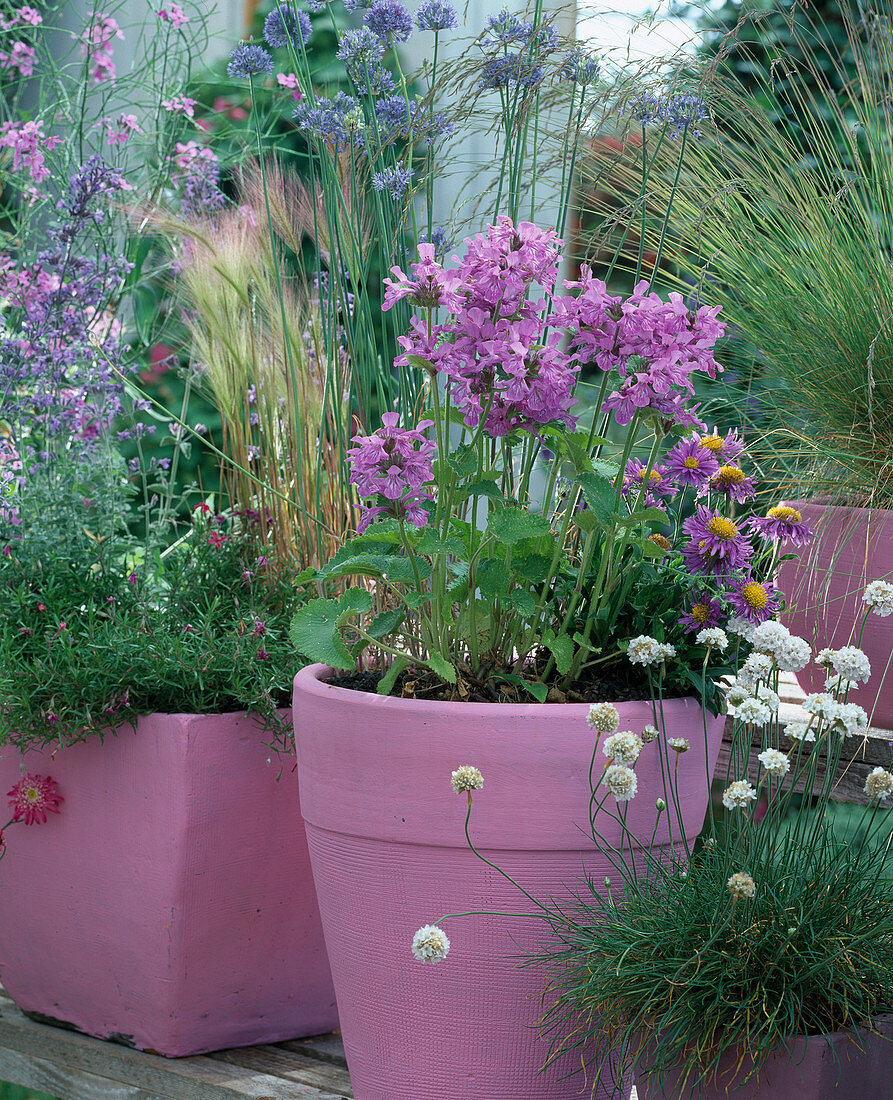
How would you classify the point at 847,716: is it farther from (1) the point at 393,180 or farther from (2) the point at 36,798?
(2) the point at 36,798

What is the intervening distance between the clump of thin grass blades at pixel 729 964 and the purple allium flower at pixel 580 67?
0.86 m

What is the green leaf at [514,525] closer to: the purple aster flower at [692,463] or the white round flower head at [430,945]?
the purple aster flower at [692,463]

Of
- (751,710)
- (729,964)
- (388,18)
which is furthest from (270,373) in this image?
(729,964)

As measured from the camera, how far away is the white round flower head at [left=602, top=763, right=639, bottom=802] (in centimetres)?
100

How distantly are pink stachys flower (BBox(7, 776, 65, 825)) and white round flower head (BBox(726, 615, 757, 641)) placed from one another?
89 cm

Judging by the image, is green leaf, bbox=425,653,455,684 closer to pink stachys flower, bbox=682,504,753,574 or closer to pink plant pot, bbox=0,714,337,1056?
pink stachys flower, bbox=682,504,753,574

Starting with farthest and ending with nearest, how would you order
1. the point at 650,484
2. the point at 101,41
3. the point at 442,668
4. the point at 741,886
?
the point at 101,41 < the point at 650,484 < the point at 442,668 < the point at 741,886

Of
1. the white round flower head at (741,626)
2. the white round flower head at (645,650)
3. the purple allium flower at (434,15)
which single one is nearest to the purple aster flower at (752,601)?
the white round flower head at (741,626)

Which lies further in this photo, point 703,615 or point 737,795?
point 703,615

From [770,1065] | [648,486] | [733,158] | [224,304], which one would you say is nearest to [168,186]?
[224,304]

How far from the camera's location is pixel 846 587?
1478mm

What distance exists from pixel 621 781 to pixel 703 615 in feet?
0.86

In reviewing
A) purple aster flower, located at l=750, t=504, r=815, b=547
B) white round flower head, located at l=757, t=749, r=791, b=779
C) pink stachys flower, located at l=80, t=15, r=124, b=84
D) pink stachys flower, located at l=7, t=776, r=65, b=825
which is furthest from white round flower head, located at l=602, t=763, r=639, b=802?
Result: pink stachys flower, located at l=80, t=15, r=124, b=84

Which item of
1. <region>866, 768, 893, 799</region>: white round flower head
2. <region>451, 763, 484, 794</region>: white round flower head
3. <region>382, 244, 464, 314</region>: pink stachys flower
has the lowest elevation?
<region>451, 763, 484, 794</region>: white round flower head
